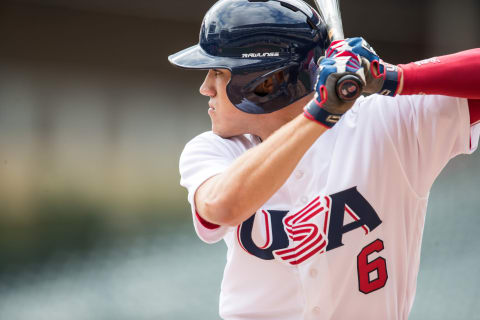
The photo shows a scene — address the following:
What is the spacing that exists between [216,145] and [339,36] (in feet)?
1.49

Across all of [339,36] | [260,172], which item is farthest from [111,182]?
[260,172]

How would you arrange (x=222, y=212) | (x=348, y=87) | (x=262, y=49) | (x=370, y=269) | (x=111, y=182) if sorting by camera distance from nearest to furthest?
(x=348, y=87), (x=222, y=212), (x=370, y=269), (x=262, y=49), (x=111, y=182)

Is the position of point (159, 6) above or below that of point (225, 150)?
above

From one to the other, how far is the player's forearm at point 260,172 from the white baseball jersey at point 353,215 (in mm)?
134

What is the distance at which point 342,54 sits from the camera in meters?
1.30

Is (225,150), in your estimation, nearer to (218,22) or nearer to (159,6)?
(218,22)

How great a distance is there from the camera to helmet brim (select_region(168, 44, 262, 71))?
1618 mm

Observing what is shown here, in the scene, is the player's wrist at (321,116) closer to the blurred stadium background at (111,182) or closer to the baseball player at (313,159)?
the baseball player at (313,159)

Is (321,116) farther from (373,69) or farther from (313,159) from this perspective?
(313,159)

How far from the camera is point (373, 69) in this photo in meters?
1.32

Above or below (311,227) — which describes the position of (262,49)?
above

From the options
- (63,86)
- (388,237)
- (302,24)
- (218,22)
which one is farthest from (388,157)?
(63,86)

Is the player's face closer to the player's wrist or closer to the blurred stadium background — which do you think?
the player's wrist

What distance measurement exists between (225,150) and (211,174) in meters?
0.19
